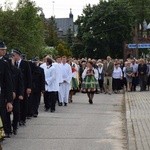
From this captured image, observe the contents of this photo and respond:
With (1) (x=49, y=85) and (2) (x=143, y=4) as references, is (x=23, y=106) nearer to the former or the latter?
(1) (x=49, y=85)

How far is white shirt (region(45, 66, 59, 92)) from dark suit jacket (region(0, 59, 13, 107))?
7.48 meters

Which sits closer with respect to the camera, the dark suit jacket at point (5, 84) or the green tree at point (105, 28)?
the dark suit jacket at point (5, 84)

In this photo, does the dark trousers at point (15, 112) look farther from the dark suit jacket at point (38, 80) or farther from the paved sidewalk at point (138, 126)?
the dark suit jacket at point (38, 80)

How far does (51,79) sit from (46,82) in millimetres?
231

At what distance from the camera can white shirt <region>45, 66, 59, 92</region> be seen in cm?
1848

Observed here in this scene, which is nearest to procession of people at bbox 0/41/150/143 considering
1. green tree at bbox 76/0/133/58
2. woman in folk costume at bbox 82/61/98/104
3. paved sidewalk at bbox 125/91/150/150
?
woman in folk costume at bbox 82/61/98/104

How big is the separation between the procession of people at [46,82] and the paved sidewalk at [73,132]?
14.3 inches

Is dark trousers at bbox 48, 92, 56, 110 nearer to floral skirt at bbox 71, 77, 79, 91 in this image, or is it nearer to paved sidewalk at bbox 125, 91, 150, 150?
paved sidewalk at bbox 125, 91, 150, 150

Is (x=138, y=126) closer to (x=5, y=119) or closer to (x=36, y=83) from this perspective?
(x=5, y=119)

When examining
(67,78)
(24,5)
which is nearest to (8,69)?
(67,78)

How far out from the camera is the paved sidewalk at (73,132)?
11.1 meters

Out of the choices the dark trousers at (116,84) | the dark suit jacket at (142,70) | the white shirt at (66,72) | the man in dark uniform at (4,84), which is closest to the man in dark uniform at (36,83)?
the white shirt at (66,72)

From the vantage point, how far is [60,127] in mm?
14094

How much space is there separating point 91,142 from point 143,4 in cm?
8466
